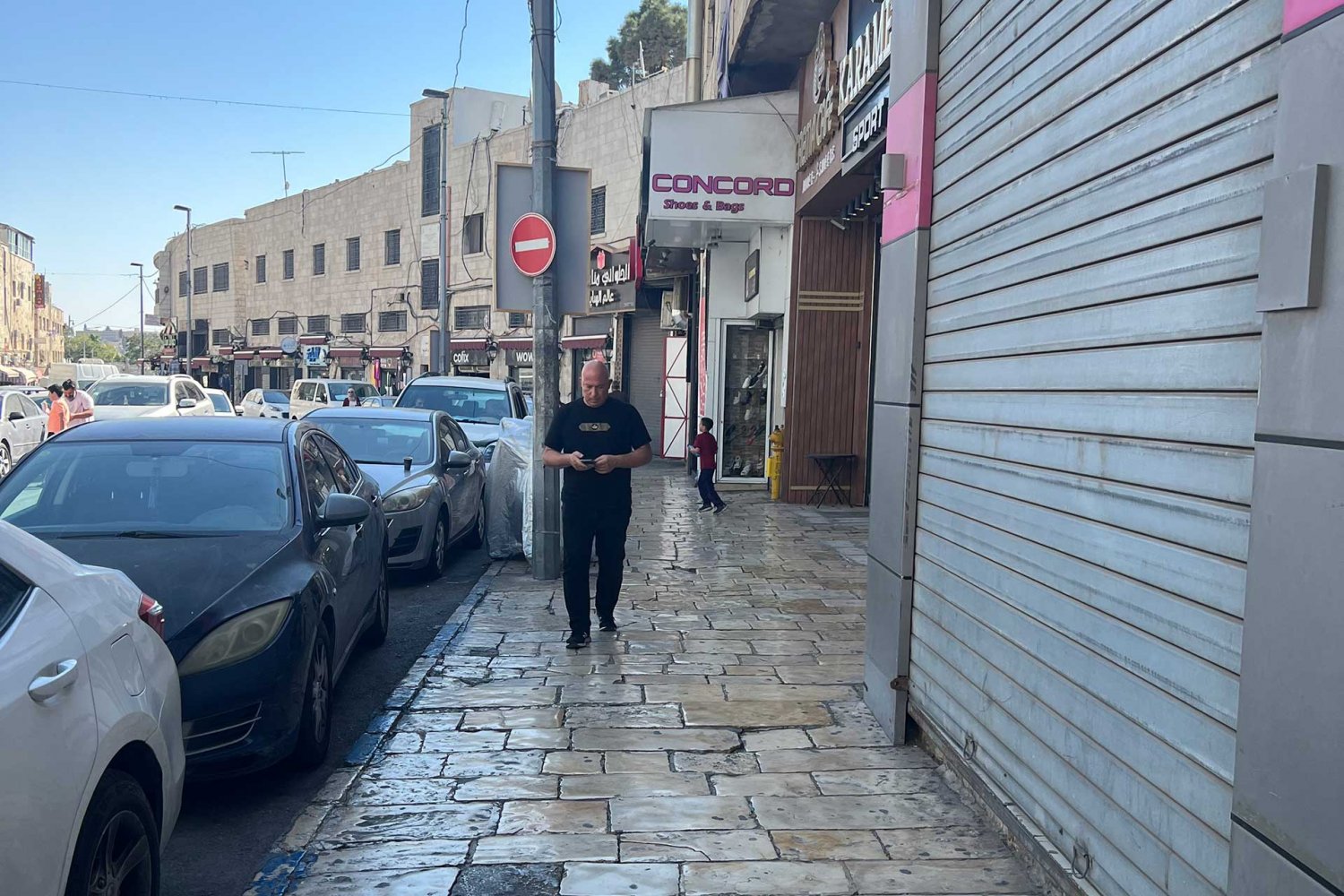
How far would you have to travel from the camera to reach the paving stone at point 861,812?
13.1 ft

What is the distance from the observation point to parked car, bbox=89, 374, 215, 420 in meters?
19.2

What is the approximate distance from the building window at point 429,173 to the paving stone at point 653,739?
34.6 meters

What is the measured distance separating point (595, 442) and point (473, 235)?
30572mm

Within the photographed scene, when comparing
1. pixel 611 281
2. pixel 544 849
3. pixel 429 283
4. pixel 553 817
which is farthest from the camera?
pixel 429 283

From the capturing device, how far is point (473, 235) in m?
35.6

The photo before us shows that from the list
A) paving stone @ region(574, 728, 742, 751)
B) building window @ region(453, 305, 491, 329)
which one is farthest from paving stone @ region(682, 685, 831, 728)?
building window @ region(453, 305, 491, 329)

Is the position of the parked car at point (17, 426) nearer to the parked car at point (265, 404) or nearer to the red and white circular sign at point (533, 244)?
A: the parked car at point (265, 404)

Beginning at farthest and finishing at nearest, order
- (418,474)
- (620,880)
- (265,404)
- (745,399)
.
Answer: (265,404), (745,399), (418,474), (620,880)

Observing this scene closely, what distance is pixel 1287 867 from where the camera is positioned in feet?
7.06

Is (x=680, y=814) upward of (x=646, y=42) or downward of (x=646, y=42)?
downward

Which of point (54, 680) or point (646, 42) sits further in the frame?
point (646, 42)

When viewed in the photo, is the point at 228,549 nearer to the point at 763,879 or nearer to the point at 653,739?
the point at 653,739

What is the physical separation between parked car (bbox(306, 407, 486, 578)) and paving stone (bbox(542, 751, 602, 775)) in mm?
4075

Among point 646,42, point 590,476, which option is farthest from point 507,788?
point 646,42
